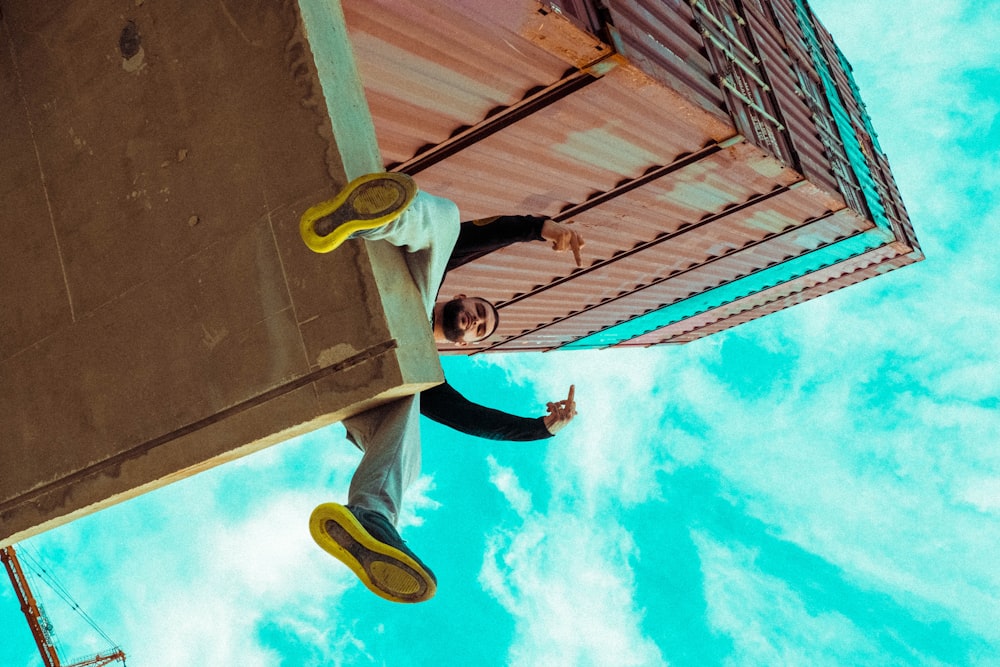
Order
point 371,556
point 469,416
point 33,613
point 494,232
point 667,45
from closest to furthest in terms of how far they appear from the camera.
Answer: point 371,556 < point 494,232 < point 469,416 < point 667,45 < point 33,613

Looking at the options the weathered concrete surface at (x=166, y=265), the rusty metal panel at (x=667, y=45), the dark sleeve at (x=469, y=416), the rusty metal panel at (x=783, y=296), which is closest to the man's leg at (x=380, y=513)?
the weathered concrete surface at (x=166, y=265)

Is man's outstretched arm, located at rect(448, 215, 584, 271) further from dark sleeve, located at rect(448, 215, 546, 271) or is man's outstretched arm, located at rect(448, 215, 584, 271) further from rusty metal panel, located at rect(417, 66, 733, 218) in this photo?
rusty metal panel, located at rect(417, 66, 733, 218)

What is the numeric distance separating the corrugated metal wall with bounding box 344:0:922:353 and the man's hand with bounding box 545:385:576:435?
2109mm

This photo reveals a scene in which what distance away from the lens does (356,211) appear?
2422 millimetres

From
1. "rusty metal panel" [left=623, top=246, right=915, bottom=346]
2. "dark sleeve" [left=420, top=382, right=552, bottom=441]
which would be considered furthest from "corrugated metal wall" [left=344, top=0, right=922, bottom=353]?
"dark sleeve" [left=420, top=382, right=552, bottom=441]

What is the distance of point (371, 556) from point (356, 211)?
1138mm

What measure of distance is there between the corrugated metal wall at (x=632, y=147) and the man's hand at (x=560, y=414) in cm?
211

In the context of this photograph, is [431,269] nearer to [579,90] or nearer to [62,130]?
[62,130]

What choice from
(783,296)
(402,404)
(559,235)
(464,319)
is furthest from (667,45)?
(783,296)

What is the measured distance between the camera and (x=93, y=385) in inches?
133

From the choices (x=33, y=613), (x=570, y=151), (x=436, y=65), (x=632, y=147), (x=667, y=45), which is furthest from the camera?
(x=33, y=613)

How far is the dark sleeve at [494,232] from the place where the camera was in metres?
3.65

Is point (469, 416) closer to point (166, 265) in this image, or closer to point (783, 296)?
point (166, 265)

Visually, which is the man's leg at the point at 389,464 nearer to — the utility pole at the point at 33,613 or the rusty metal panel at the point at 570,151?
the rusty metal panel at the point at 570,151
